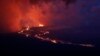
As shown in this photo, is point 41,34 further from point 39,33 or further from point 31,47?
point 31,47

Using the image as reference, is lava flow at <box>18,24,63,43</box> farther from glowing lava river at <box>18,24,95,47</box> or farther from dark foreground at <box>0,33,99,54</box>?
dark foreground at <box>0,33,99,54</box>

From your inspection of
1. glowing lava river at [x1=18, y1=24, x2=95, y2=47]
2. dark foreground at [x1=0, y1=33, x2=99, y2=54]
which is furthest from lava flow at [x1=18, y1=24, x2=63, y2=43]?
dark foreground at [x1=0, y1=33, x2=99, y2=54]

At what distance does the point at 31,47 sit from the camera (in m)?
15.3

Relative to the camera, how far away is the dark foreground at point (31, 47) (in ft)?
47.5

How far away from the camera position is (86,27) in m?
19.0

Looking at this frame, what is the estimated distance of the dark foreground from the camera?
14.5 metres

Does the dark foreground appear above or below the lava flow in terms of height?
below

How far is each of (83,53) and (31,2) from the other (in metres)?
8.58

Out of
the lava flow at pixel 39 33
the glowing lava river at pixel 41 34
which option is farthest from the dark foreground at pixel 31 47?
the lava flow at pixel 39 33

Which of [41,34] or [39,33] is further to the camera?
[39,33]

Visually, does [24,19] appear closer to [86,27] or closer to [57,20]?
[57,20]

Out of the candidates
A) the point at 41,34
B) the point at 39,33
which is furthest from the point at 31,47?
the point at 39,33

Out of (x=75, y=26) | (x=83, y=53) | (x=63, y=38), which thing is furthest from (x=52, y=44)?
(x=75, y=26)

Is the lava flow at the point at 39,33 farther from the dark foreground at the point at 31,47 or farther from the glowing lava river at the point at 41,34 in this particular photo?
the dark foreground at the point at 31,47
